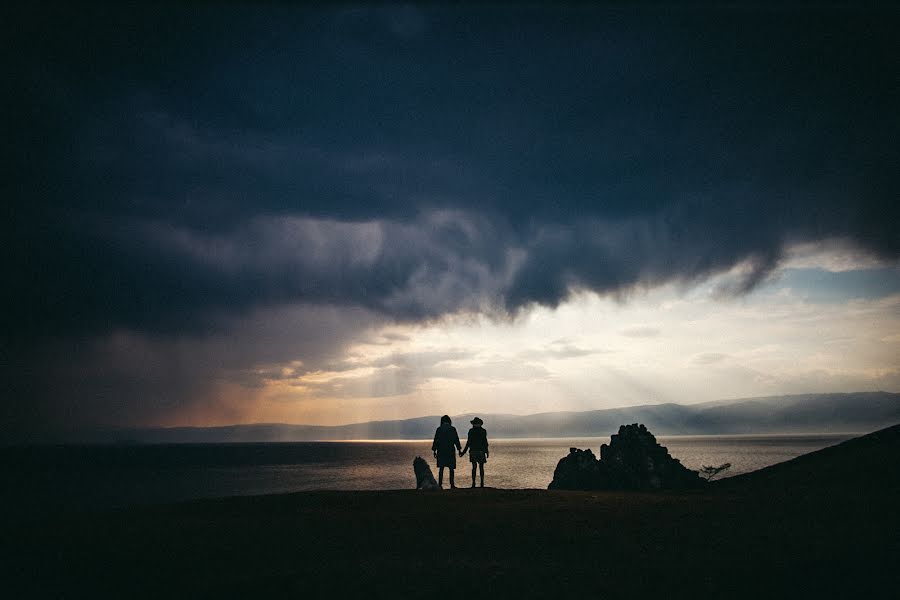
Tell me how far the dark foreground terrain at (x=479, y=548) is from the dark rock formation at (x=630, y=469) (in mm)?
Result: 17248

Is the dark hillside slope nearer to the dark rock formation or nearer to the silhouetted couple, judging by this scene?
the silhouetted couple

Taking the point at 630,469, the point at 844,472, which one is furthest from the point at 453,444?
the point at 630,469

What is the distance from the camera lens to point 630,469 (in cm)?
2988

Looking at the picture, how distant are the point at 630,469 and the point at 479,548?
2524 cm

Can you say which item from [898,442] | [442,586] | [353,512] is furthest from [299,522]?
[898,442]

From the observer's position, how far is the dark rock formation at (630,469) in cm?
2919

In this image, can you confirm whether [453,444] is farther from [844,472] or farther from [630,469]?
[630,469]

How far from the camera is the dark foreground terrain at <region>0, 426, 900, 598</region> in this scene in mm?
6141

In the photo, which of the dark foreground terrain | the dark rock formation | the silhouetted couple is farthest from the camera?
the dark rock formation

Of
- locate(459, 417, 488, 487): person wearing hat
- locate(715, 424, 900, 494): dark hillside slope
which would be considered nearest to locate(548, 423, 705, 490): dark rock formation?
locate(715, 424, 900, 494): dark hillside slope

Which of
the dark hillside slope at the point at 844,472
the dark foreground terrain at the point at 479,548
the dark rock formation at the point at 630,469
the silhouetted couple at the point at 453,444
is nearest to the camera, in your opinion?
the dark foreground terrain at the point at 479,548

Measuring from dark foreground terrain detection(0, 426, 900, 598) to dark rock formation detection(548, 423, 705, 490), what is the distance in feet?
56.6

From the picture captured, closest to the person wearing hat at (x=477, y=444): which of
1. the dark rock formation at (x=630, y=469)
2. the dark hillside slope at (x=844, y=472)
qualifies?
the dark hillside slope at (x=844, y=472)

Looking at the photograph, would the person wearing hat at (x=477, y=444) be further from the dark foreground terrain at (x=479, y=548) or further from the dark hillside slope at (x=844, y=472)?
the dark hillside slope at (x=844, y=472)
